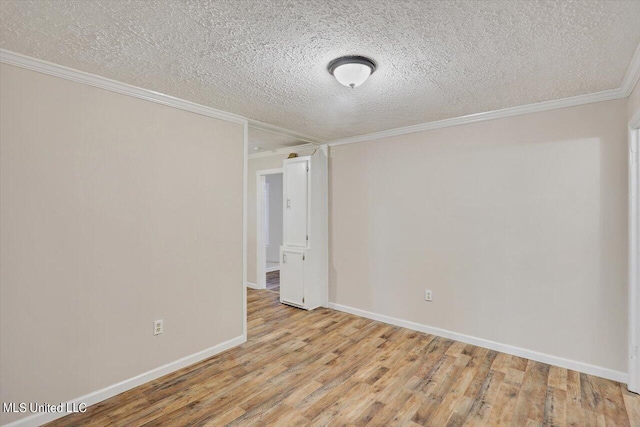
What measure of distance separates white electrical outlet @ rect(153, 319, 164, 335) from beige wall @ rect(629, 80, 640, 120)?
3980 mm

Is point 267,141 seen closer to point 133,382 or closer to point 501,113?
point 501,113

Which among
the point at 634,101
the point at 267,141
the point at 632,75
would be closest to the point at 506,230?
the point at 634,101

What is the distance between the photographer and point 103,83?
2.37 metres

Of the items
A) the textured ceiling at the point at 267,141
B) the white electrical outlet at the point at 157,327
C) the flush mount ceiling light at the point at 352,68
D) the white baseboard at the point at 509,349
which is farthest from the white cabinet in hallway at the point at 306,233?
the flush mount ceiling light at the point at 352,68

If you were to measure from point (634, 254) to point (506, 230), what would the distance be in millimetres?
922

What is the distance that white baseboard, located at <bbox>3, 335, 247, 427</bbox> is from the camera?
2076mm

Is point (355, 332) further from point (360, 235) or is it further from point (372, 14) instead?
point (372, 14)

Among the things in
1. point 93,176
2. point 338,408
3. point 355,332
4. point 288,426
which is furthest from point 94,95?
point 355,332

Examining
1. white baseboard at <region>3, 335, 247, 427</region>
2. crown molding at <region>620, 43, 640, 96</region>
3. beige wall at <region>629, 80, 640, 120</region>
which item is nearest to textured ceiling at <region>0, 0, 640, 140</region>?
crown molding at <region>620, 43, 640, 96</region>

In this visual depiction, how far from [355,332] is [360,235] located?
1244 millimetres

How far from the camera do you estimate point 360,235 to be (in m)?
4.28

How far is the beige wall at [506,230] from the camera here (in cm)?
270

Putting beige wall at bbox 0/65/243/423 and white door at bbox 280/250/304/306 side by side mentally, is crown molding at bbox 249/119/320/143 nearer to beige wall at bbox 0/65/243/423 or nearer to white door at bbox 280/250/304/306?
beige wall at bbox 0/65/243/423

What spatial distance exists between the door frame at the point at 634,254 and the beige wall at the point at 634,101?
3.4 inches
